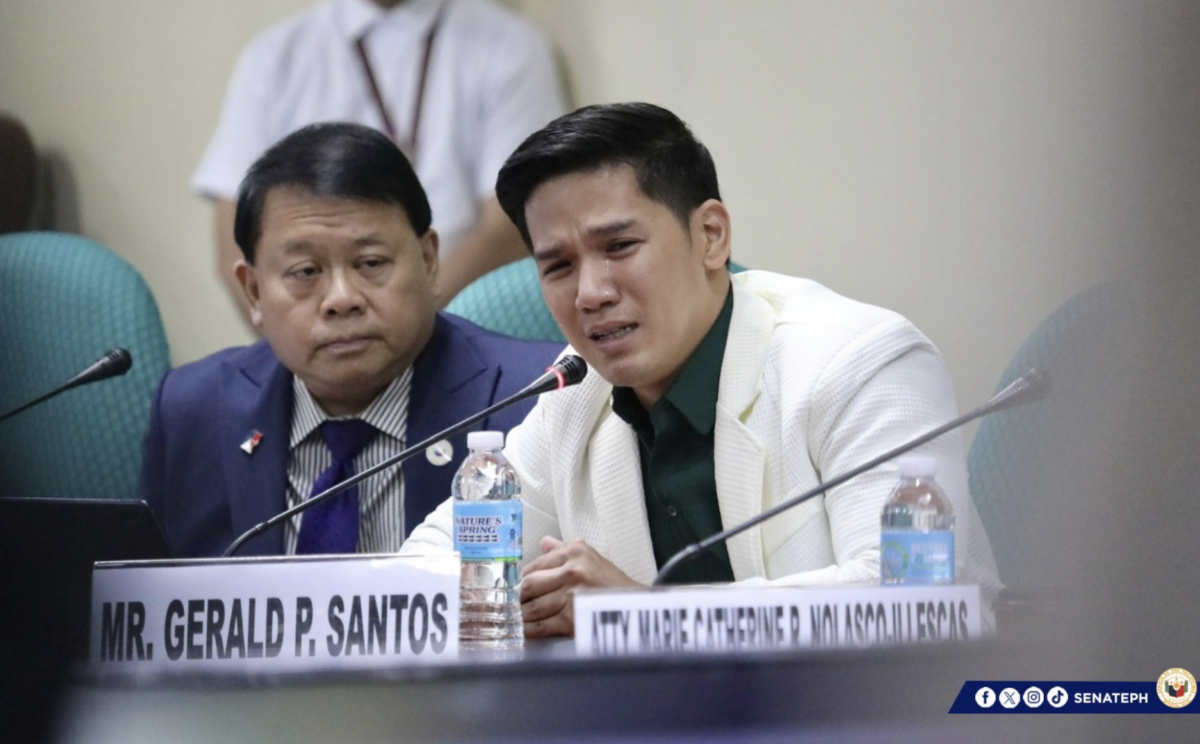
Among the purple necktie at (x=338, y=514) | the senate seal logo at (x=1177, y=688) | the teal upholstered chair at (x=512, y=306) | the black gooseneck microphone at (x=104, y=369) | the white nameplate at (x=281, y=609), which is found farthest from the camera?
the teal upholstered chair at (x=512, y=306)

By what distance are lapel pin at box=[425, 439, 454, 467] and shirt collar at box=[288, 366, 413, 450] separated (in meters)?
0.09

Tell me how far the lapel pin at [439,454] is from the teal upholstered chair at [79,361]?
0.77 meters

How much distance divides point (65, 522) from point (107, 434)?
4.70 ft

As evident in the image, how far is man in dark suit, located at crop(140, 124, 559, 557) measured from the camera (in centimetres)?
214

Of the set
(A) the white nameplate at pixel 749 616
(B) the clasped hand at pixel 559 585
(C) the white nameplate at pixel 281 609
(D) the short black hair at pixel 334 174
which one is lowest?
(A) the white nameplate at pixel 749 616

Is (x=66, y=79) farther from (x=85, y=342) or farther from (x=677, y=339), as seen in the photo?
(x=677, y=339)

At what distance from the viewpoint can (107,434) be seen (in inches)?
103

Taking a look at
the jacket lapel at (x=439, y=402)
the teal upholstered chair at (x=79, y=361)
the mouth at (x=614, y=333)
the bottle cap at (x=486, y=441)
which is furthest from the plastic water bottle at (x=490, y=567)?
the teal upholstered chair at (x=79, y=361)

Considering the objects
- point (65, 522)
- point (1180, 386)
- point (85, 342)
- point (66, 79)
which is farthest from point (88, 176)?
point (1180, 386)

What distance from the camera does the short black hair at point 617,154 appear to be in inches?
64.0

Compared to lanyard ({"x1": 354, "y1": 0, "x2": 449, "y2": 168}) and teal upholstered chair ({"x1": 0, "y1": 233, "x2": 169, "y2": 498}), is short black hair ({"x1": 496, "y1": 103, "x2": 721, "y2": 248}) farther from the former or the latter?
lanyard ({"x1": 354, "y1": 0, "x2": 449, "y2": 168})

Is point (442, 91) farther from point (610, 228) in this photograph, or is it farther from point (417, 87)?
point (610, 228)

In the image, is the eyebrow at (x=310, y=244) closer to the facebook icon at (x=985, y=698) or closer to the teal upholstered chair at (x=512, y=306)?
the teal upholstered chair at (x=512, y=306)

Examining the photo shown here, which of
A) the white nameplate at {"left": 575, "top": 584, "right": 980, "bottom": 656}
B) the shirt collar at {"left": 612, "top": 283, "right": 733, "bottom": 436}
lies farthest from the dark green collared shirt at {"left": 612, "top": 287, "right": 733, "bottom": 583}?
the white nameplate at {"left": 575, "top": 584, "right": 980, "bottom": 656}
